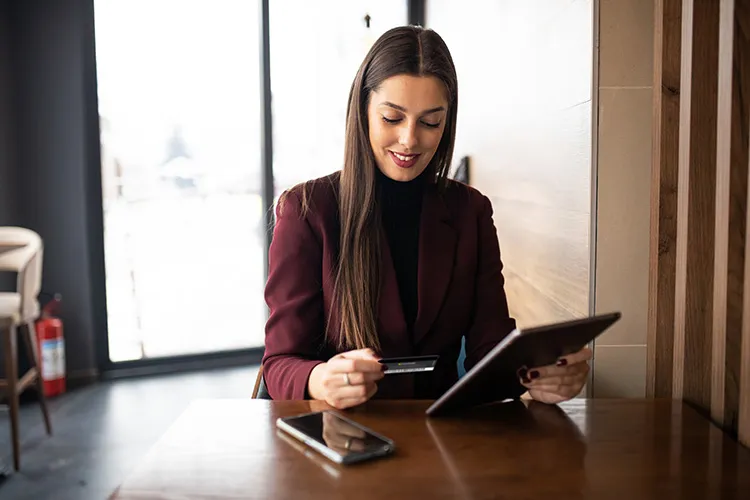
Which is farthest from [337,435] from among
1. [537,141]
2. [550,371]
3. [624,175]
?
[537,141]

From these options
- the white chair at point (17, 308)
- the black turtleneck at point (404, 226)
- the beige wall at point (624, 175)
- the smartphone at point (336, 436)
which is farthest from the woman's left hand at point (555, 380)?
the white chair at point (17, 308)

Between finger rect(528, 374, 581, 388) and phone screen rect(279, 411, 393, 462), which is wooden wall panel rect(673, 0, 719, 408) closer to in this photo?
finger rect(528, 374, 581, 388)

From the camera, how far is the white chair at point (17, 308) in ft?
9.34

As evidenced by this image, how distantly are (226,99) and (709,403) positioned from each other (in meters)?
3.82

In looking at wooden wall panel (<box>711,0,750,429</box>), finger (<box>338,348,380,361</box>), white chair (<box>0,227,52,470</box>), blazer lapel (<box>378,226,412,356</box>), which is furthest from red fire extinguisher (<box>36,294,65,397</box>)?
wooden wall panel (<box>711,0,750,429</box>)

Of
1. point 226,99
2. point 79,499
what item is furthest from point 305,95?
point 79,499

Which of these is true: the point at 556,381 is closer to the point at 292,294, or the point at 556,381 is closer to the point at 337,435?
the point at 337,435

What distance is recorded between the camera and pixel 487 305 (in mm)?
1470

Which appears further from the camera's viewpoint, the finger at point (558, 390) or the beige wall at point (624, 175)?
the beige wall at point (624, 175)

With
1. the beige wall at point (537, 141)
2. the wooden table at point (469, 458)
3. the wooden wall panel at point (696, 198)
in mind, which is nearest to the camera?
the wooden table at point (469, 458)

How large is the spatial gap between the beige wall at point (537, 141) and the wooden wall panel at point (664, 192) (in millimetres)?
541

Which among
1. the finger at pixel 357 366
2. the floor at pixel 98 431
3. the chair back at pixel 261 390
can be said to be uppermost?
the finger at pixel 357 366

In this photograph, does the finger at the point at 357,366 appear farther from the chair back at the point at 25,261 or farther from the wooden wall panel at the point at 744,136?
the chair back at the point at 25,261

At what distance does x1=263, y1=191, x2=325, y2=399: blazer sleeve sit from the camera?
1.33 meters
